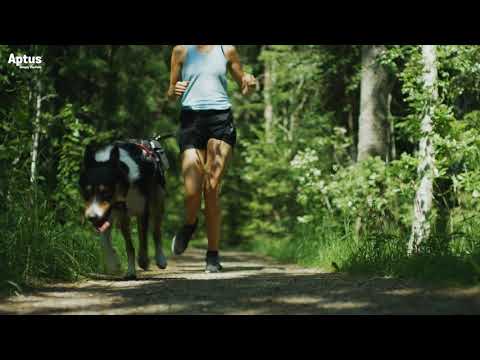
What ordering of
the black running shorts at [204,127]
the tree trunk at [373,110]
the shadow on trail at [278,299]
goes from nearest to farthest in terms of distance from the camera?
the shadow on trail at [278,299] → the black running shorts at [204,127] → the tree trunk at [373,110]

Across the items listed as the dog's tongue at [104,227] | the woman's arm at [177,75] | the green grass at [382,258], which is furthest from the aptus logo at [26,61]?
the green grass at [382,258]

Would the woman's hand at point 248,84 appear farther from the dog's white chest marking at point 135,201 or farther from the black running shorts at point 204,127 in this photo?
the dog's white chest marking at point 135,201

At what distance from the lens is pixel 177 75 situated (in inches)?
292

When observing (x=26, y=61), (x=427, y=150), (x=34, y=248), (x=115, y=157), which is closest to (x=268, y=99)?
(x=427, y=150)

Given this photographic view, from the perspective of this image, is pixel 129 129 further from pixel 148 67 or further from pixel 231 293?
pixel 231 293

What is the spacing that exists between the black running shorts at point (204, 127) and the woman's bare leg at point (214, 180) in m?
0.08

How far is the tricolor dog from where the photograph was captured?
6.37 meters

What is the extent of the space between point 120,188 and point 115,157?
286mm

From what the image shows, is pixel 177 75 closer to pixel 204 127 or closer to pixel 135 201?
pixel 204 127

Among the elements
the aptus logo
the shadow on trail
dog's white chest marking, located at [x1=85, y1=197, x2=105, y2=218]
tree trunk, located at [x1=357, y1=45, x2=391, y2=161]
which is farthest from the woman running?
tree trunk, located at [x1=357, y1=45, x2=391, y2=161]

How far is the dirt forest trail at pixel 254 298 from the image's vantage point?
3.98 metres

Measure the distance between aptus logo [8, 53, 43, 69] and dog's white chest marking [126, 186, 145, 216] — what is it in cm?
263
